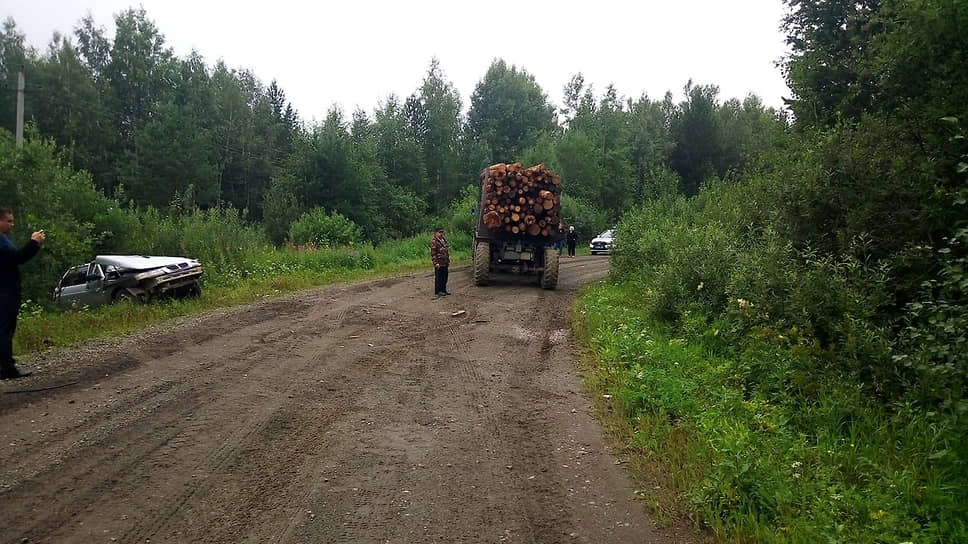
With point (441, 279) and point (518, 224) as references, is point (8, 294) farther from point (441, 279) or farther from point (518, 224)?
point (518, 224)

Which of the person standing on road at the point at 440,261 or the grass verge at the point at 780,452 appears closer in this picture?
the grass verge at the point at 780,452

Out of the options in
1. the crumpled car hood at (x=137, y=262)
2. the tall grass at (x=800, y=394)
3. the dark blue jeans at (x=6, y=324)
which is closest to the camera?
the tall grass at (x=800, y=394)

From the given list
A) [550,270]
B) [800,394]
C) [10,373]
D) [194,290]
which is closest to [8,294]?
[10,373]

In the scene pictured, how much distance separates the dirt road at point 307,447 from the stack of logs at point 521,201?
23.7 ft

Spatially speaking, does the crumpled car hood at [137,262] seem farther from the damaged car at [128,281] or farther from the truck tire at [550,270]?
the truck tire at [550,270]

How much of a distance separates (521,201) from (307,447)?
1193cm

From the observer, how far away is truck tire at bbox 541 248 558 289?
651 inches

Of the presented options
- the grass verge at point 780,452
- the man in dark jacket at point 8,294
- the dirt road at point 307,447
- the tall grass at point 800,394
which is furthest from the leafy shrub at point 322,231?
the grass verge at point 780,452

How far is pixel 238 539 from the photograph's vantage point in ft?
12.5

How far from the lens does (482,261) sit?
1659 centimetres

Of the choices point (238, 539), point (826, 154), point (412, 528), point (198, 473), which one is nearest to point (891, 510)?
point (412, 528)

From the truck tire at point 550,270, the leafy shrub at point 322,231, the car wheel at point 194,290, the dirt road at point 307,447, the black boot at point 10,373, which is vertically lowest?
the dirt road at point 307,447

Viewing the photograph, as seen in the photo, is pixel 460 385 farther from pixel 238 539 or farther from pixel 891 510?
pixel 891 510

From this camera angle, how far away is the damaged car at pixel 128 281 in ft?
41.9
